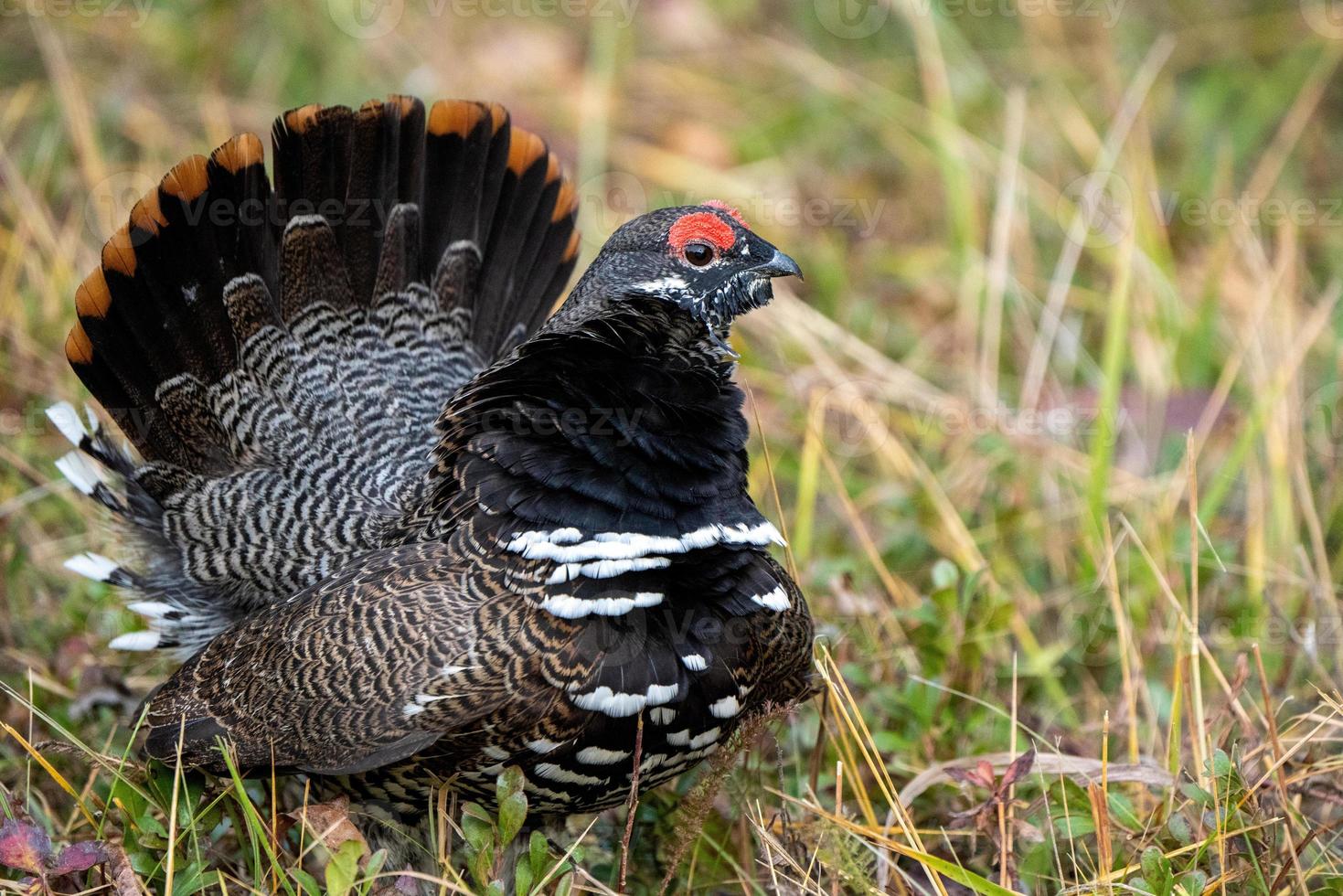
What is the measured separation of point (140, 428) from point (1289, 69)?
19.5 feet

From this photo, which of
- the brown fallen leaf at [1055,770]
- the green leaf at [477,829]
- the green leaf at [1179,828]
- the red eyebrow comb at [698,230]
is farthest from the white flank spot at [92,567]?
the green leaf at [1179,828]

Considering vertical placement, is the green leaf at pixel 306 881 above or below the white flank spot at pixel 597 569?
below

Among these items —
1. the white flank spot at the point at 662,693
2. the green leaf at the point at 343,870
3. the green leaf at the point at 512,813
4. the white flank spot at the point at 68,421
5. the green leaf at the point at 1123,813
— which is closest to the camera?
the green leaf at the point at 343,870

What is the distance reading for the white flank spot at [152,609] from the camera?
3872 millimetres

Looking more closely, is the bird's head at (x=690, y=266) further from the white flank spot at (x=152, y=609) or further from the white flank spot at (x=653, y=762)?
the white flank spot at (x=152, y=609)

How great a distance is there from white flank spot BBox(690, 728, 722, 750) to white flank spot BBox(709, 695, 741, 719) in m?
0.04

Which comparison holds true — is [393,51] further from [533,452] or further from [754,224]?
[533,452]

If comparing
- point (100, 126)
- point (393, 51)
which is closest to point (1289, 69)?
point (393, 51)

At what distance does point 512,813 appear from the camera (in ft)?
9.60

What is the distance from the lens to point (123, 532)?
4.03 metres

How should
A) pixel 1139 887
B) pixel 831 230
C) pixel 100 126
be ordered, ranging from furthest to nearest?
pixel 831 230
pixel 100 126
pixel 1139 887

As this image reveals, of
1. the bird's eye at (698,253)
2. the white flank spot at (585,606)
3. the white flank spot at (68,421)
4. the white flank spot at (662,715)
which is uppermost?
the bird's eye at (698,253)

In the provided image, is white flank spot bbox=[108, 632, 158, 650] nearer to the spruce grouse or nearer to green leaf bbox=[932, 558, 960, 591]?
the spruce grouse

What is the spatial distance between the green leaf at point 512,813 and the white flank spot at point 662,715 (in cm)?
33
